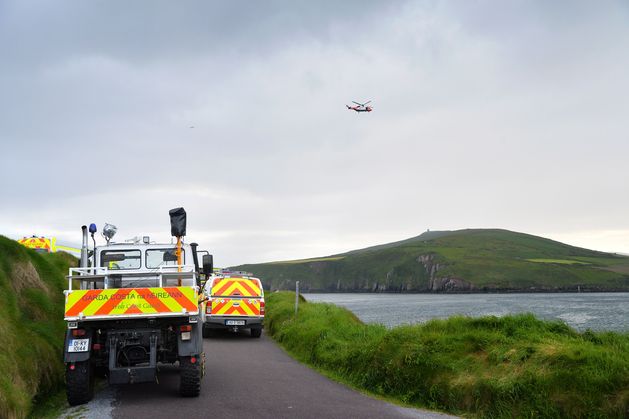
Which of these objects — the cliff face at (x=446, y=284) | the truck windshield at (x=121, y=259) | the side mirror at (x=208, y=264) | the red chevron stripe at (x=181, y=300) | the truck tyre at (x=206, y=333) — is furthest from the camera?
the cliff face at (x=446, y=284)

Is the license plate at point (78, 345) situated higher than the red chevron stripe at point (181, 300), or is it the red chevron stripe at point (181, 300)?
the red chevron stripe at point (181, 300)

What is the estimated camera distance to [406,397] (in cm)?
943

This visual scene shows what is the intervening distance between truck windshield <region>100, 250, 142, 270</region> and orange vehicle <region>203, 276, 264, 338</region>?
28.6 feet

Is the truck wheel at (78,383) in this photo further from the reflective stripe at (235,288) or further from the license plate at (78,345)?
the reflective stripe at (235,288)

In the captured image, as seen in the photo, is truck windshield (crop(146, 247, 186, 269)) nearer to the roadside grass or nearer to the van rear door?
Result: the roadside grass

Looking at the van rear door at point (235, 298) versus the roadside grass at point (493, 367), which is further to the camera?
the van rear door at point (235, 298)

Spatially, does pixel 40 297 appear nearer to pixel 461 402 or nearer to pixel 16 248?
pixel 16 248

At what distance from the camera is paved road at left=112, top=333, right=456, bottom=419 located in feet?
26.9

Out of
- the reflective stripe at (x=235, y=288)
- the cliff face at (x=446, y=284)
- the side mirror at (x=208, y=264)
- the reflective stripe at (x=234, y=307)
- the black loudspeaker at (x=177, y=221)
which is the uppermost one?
the black loudspeaker at (x=177, y=221)

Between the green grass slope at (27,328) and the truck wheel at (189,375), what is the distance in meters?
2.37

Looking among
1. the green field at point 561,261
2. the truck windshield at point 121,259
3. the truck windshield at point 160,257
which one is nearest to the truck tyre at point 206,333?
the truck windshield at point 160,257

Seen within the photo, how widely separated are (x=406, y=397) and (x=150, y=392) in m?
4.85

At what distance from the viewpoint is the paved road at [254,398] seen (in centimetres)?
819

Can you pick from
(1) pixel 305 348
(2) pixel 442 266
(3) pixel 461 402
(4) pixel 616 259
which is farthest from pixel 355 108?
(4) pixel 616 259
